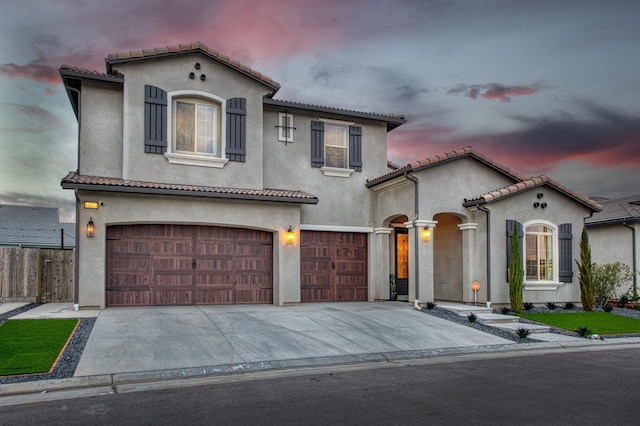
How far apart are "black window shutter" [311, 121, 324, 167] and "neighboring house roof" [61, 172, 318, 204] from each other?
62.2 inches

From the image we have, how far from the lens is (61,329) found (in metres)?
10.6

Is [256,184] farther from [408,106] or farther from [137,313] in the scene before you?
[408,106]

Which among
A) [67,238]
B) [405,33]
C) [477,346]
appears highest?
[405,33]

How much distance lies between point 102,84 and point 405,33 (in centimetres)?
891

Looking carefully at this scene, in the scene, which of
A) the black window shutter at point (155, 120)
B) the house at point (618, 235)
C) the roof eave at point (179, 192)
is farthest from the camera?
the house at point (618, 235)

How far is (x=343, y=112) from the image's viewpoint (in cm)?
1727

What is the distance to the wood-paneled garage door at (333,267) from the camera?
1650 cm

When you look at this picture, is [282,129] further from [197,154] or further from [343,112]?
[197,154]

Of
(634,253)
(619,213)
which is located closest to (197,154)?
(634,253)

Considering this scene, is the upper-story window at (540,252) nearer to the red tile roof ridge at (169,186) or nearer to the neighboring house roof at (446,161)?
the neighboring house roof at (446,161)

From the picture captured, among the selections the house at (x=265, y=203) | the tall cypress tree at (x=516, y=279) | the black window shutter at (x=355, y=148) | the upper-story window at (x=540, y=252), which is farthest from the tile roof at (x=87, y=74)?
the upper-story window at (x=540, y=252)

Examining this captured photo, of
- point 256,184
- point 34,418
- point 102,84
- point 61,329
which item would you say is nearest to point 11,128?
point 102,84

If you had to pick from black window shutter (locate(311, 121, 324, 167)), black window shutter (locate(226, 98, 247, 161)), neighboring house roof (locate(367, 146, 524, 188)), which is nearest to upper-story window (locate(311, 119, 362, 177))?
black window shutter (locate(311, 121, 324, 167))

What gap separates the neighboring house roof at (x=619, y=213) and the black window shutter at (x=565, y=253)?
5555 millimetres
